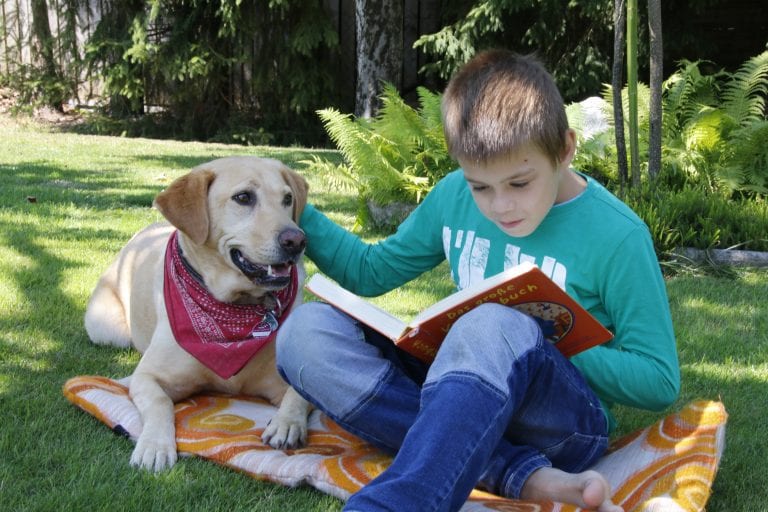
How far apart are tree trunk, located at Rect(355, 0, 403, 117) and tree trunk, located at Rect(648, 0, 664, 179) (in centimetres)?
544

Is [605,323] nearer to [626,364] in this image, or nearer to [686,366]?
[626,364]

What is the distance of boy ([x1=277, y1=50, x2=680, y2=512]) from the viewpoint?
215 centimetres

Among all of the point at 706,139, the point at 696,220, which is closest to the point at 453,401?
the point at 696,220

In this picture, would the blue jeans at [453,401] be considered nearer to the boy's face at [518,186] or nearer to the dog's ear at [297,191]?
the boy's face at [518,186]

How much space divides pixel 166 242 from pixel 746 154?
4.70 meters

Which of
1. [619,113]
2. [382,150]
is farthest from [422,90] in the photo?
[619,113]

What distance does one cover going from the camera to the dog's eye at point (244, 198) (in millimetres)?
3213

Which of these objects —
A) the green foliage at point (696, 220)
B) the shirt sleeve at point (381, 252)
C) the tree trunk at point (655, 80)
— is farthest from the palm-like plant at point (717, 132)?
the shirt sleeve at point (381, 252)

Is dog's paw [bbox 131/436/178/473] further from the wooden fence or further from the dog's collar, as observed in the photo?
the wooden fence

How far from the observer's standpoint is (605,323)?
263cm

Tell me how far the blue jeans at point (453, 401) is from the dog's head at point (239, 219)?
51 centimetres

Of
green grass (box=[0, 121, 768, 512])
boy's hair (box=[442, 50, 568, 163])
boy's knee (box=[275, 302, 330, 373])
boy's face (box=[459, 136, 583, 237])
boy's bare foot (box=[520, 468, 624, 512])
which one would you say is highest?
boy's hair (box=[442, 50, 568, 163])

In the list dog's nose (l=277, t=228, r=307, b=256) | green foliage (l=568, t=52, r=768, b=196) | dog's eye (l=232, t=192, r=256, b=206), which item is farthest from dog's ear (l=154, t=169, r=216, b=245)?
green foliage (l=568, t=52, r=768, b=196)

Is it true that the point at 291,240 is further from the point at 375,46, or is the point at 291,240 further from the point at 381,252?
the point at 375,46
